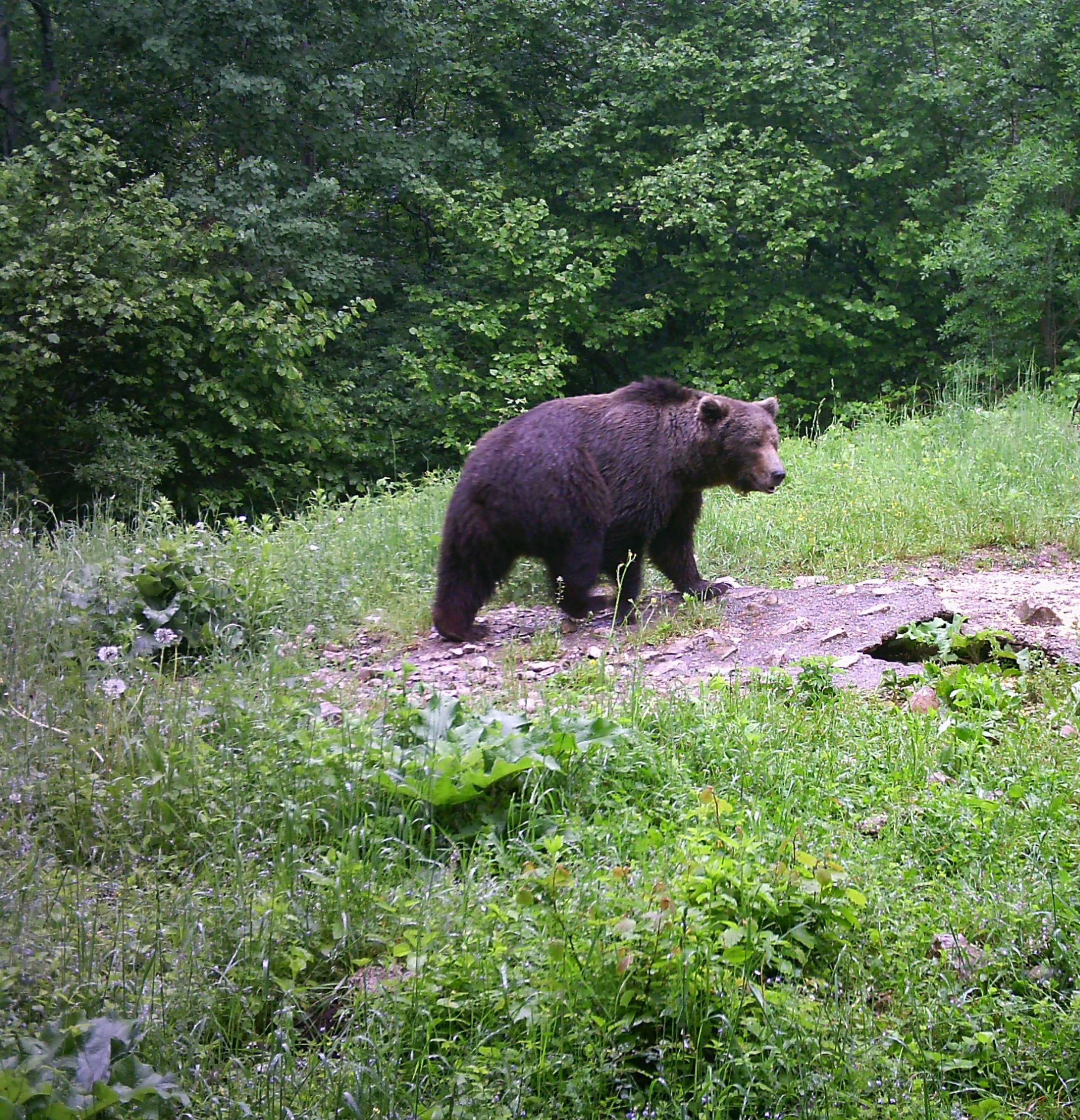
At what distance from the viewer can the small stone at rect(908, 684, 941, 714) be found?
5.02 meters

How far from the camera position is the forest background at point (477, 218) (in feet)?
53.5

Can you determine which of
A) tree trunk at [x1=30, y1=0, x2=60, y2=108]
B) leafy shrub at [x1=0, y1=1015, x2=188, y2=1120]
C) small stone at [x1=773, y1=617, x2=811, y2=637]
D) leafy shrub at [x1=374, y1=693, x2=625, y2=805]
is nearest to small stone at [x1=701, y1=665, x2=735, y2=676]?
small stone at [x1=773, y1=617, x2=811, y2=637]

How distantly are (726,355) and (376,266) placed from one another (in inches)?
258

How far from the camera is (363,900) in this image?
345cm

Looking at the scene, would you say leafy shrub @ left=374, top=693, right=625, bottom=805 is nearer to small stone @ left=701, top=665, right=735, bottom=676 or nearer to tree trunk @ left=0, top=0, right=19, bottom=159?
small stone @ left=701, top=665, right=735, bottom=676

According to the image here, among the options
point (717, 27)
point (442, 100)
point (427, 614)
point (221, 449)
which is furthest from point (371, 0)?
point (427, 614)

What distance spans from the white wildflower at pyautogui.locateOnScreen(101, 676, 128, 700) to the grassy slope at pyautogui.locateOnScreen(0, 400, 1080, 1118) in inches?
1.9

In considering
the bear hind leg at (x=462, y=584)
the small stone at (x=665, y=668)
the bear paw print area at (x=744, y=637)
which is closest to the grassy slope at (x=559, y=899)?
the bear paw print area at (x=744, y=637)

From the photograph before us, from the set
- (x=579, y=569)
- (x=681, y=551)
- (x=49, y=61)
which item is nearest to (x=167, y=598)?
(x=579, y=569)

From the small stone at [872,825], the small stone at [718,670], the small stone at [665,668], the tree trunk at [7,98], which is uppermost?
the tree trunk at [7,98]

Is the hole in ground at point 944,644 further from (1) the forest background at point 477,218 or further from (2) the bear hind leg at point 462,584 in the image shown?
(1) the forest background at point 477,218

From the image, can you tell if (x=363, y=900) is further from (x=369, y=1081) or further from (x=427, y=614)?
(x=427, y=614)

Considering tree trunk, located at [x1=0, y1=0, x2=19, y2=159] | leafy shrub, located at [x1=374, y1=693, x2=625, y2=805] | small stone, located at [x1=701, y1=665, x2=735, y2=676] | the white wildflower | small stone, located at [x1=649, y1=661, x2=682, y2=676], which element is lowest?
small stone, located at [x1=649, y1=661, x2=682, y2=676]

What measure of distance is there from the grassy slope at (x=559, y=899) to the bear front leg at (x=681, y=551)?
2736 millimetres
